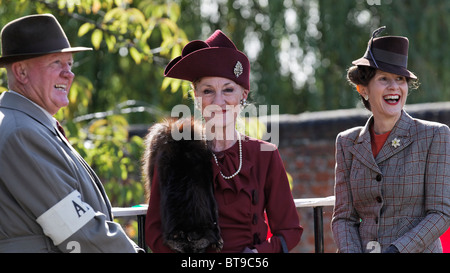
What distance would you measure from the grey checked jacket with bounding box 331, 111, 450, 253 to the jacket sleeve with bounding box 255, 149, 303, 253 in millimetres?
270

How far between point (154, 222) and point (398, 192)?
1.10 m

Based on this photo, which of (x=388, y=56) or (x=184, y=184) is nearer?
(x=184, y=184)

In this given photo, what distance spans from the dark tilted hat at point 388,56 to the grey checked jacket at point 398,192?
24 centimetres

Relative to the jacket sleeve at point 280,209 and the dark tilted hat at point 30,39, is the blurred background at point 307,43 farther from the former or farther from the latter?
the dark tilted hat at point 30,39

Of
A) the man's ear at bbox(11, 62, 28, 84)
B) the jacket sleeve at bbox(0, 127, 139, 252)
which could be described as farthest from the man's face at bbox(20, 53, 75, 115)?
the jacket sleeve at bbox(0, 127, 139, 252)

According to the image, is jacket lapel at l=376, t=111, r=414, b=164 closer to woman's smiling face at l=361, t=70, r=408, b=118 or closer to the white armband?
woman's smiling face at l=361, t=70, r=408, b=118

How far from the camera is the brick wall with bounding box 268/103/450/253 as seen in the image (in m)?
8.24

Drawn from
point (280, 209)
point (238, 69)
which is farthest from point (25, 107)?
point (280, 209)

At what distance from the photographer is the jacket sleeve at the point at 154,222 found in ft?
10.4

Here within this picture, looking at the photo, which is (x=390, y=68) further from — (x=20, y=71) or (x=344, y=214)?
(x=20, y=71)

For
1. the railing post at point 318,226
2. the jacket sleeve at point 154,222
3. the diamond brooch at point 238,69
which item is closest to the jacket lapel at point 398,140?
the railing post at point 318,226

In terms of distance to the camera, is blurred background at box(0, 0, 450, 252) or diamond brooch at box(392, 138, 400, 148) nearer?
diamond brooch at box(392, 138, 400, 148)

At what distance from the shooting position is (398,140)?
3.34 m

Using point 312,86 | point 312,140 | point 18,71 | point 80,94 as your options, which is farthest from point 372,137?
point 312,86
